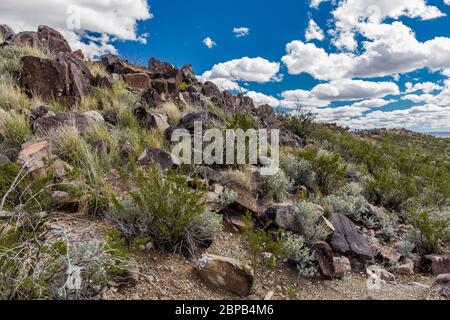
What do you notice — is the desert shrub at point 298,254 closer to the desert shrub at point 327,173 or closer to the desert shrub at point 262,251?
the desert shrub at point 262,251

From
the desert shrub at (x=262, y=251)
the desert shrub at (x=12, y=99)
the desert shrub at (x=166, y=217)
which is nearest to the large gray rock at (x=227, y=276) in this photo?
the desert shrub at (x=262, y=251)

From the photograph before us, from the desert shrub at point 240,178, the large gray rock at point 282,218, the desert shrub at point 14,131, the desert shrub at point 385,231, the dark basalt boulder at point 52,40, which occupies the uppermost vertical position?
the dark basalt boulder at point 52,40

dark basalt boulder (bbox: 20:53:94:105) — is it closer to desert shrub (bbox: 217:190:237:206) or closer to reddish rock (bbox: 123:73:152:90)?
reddish rock (bbox: 123:73:152:90)

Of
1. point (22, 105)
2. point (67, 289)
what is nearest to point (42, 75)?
point (22, 105)

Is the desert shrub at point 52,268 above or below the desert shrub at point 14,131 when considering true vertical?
below

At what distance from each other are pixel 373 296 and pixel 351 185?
10.2 feet

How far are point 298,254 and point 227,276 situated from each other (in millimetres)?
1055

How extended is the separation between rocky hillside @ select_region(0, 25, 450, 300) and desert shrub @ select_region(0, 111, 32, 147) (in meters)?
0.02

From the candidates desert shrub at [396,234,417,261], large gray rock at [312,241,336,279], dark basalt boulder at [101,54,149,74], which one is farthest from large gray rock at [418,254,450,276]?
dark basalt boulder at [101,54,149,74]

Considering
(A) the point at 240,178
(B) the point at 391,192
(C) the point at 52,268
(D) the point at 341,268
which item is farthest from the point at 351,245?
(C) the point at 52,268

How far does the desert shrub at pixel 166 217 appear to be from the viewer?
146 inches

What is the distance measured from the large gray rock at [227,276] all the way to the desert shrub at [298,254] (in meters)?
0.76

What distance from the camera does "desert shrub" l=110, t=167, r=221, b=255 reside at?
146 inches
